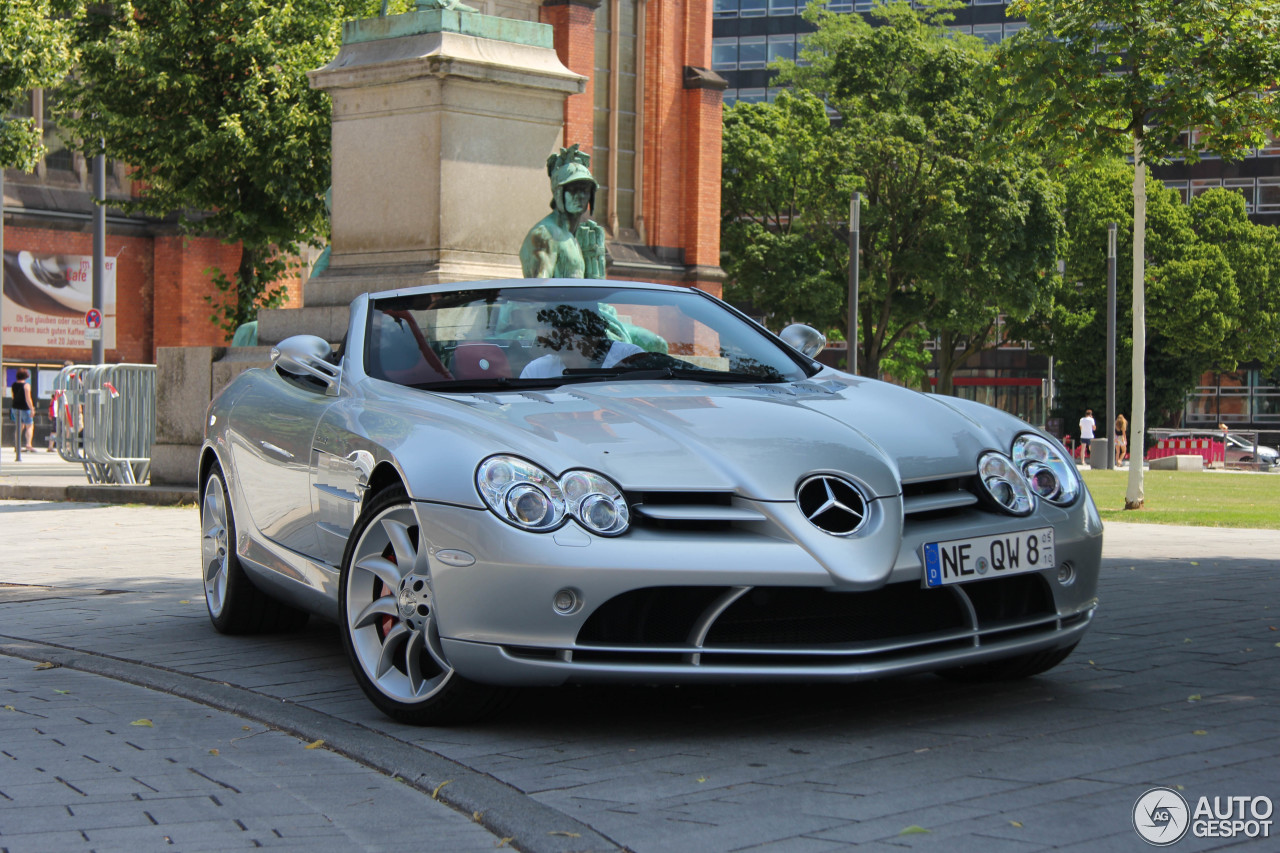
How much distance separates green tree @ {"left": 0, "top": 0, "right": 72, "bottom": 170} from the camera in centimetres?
2133

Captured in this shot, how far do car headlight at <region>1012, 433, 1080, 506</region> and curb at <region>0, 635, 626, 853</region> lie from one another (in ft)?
6.51

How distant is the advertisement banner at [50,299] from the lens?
37.5 m

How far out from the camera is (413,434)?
4.72 metres

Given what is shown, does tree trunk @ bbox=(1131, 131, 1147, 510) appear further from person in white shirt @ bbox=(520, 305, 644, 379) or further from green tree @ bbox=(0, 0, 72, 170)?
green tree @ bbox=(0, 0, 72, 170)

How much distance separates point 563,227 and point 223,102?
16.7 metres

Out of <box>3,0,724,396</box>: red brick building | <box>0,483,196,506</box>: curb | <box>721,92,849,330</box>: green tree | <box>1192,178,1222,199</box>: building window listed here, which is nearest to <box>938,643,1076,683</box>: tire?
<box>0,483,196,506</box>: curb

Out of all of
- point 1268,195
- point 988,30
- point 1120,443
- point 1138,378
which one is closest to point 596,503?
point 1138,378

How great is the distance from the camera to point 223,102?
26625mm

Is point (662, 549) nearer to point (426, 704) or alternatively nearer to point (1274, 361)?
point (426, 704)

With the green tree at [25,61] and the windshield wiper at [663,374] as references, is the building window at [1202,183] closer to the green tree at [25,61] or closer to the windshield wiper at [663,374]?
the green tree at [25,61]

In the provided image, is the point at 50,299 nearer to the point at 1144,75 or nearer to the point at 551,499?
the point at 1144,75

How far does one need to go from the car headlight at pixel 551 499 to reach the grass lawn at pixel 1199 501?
11.4m

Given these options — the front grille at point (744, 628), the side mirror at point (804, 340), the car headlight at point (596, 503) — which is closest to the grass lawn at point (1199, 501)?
the side mirror at point (804, 340)

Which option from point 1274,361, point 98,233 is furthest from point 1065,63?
point 1274,361
